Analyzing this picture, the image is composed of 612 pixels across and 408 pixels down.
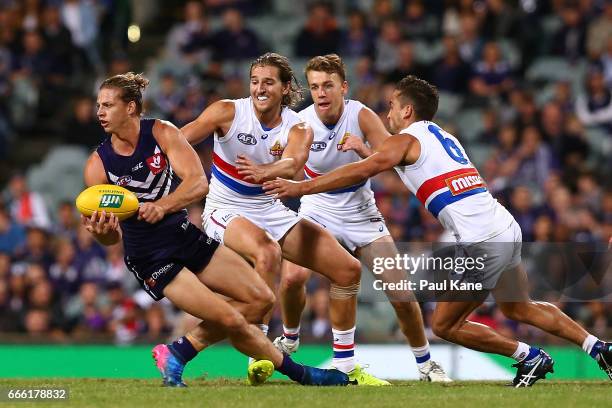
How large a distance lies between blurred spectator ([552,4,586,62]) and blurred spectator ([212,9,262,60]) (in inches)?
172

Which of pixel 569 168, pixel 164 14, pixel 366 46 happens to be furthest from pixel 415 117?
pixel 164 14

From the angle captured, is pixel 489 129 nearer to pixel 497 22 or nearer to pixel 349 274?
pixel 497 22

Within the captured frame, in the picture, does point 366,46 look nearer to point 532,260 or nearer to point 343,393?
point 532,260

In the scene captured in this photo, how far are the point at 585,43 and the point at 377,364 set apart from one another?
7390 millimetres

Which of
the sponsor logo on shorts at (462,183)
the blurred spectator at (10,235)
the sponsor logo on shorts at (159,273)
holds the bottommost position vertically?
the blurred spectator at (10,235)

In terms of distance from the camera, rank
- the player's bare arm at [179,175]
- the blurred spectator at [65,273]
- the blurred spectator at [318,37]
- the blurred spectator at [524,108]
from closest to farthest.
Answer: the player's bare arm at [179,175] < the blurred spectator at [65,273] < the blurred spectator at [524,108] < the blurred spectator at [318,37]

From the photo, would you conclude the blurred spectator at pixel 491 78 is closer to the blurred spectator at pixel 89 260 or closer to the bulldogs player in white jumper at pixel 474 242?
the blurred spectator at pixel 89 260

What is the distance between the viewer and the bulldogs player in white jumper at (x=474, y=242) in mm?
9570

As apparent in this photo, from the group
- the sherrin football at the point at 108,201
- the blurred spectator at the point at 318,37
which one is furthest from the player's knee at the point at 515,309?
the blurred spectator at the point at 318,37

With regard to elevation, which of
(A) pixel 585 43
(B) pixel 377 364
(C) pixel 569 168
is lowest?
(B) pixel 377 364

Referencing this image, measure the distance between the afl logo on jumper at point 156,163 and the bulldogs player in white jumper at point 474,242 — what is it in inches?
34.7

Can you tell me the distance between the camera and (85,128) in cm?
1767

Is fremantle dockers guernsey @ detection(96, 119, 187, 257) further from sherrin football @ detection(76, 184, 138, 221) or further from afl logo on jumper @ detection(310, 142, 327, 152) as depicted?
afl logo on jumper @ detection(310, 142, 327, 152)

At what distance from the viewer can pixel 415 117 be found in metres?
9.89
